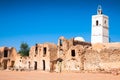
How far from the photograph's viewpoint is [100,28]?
74625 millimetres

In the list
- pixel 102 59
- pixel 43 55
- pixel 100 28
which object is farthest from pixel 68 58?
pixel 100 28

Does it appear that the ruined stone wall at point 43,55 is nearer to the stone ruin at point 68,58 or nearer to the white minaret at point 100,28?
the stone ruin at point 68,58

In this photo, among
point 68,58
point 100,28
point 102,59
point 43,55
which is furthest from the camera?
point 100,28

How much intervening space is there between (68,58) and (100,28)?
3196 centimetres

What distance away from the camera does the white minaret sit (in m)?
74.1

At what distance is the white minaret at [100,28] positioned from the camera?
7406 centimetres

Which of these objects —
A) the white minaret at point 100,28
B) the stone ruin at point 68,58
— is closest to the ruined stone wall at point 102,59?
the stone ruin at point 68,58

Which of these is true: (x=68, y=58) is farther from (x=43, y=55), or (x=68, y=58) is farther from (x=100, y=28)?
(x=100, y=28)

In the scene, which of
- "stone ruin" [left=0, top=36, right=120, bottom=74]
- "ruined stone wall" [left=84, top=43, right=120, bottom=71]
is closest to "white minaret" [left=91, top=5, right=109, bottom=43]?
"stone ruin" [left=0, top=36, right=120, bottom=74]

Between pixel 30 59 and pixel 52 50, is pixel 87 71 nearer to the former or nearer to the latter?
pixel 52 50

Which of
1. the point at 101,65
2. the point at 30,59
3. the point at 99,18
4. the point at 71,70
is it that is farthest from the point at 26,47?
the point at 101,65

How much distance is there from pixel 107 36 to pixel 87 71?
119 feet

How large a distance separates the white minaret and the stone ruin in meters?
22.3

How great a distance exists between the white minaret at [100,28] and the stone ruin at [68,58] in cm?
2232
